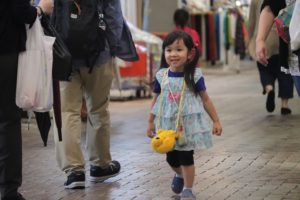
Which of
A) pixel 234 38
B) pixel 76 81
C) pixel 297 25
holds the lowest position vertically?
pixel 234 38

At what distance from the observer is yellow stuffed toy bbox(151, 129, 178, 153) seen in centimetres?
552

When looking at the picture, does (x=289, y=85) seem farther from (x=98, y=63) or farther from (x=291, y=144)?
(x=98, y=63)

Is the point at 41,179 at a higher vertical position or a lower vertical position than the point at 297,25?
lower

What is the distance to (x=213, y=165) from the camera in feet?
23.9

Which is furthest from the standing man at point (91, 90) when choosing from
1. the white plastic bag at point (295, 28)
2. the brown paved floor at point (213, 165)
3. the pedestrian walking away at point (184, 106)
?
the white plastic bag at point (295, 28)

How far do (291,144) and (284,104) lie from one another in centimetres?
311

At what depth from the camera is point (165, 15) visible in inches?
734

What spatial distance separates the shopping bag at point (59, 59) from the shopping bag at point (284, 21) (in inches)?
61.4

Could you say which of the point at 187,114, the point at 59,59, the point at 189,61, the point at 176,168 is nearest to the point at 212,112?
the point at 187,114

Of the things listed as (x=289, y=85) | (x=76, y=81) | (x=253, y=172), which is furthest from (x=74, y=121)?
(x=289, y=85)

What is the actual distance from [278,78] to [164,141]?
634 cm

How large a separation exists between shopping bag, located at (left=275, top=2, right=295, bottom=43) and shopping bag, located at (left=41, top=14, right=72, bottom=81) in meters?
1.56

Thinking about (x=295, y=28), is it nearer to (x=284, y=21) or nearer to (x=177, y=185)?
(x=284, y=21)

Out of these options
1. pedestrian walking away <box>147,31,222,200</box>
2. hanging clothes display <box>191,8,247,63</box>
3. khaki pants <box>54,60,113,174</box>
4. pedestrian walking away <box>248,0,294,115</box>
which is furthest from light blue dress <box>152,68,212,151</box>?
hanging clothes display <box>191,8,247,63</box>
